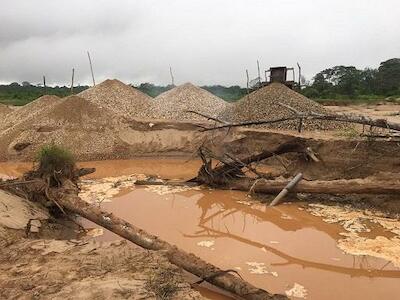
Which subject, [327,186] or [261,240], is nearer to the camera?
[261,240]

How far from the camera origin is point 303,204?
8852mm

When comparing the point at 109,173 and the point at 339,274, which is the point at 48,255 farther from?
the point at 109,173

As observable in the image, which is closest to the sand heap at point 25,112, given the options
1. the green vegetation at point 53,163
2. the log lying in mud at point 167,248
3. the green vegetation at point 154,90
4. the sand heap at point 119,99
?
the sand heap at point 119,99

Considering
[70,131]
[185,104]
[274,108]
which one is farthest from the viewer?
[185,104]

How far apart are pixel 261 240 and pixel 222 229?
93 cm

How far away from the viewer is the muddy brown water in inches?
208

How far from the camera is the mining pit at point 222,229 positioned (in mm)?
4418

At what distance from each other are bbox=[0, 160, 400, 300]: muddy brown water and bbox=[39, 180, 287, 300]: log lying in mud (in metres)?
0.29

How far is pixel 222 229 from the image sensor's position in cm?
759

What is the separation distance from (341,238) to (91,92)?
63.9ft

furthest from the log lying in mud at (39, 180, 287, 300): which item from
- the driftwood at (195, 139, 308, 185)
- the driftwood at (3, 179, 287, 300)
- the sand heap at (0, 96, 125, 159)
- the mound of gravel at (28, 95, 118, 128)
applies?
the mound of gravel at (28, 95, 118, 128)

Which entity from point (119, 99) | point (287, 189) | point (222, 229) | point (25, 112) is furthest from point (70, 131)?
point (222, 229)

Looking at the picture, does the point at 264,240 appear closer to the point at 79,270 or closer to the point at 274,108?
the point at 79,270

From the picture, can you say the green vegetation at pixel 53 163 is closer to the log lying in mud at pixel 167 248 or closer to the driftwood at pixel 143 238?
the driftwood at pixel 143 238
